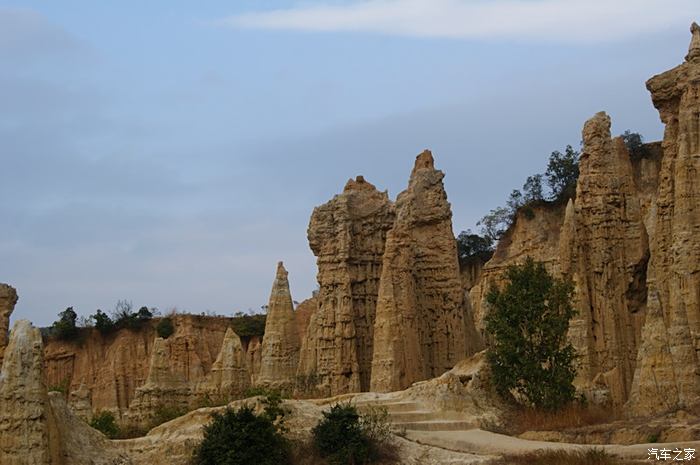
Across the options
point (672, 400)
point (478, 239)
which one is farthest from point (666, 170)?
point (478, 239)

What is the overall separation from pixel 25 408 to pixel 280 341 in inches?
1072

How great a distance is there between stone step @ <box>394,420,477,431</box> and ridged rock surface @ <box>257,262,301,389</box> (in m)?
19.0

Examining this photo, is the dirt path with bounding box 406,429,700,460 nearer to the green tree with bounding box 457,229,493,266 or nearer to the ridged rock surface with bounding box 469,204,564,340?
the ridged rock surface with bounding box 469,204,564,340

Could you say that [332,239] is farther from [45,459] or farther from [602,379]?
[45,459]

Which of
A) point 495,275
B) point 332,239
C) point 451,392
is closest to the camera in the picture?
point 451,392

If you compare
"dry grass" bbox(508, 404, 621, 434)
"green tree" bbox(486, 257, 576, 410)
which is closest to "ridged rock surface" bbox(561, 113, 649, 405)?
"green tree" bbox(486, 257, 576, 410)

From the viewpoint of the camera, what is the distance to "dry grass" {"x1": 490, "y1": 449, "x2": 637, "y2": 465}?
19.6 m

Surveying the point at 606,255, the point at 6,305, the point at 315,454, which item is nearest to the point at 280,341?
the point at 6,305

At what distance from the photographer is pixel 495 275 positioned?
56.4 meters

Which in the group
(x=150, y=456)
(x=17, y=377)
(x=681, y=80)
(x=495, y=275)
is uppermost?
(x=681, y=80)

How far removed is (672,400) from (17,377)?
55.5ft

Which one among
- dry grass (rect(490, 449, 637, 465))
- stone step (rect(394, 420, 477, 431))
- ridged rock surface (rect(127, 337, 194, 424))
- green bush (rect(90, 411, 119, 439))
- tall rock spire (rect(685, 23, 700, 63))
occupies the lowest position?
dry grass (rect(490, 449, 637, 465))

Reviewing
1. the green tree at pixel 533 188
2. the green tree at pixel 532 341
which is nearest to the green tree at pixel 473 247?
the green tree at pixel 533 188

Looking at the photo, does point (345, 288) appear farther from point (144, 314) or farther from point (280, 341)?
point (144, 314)
